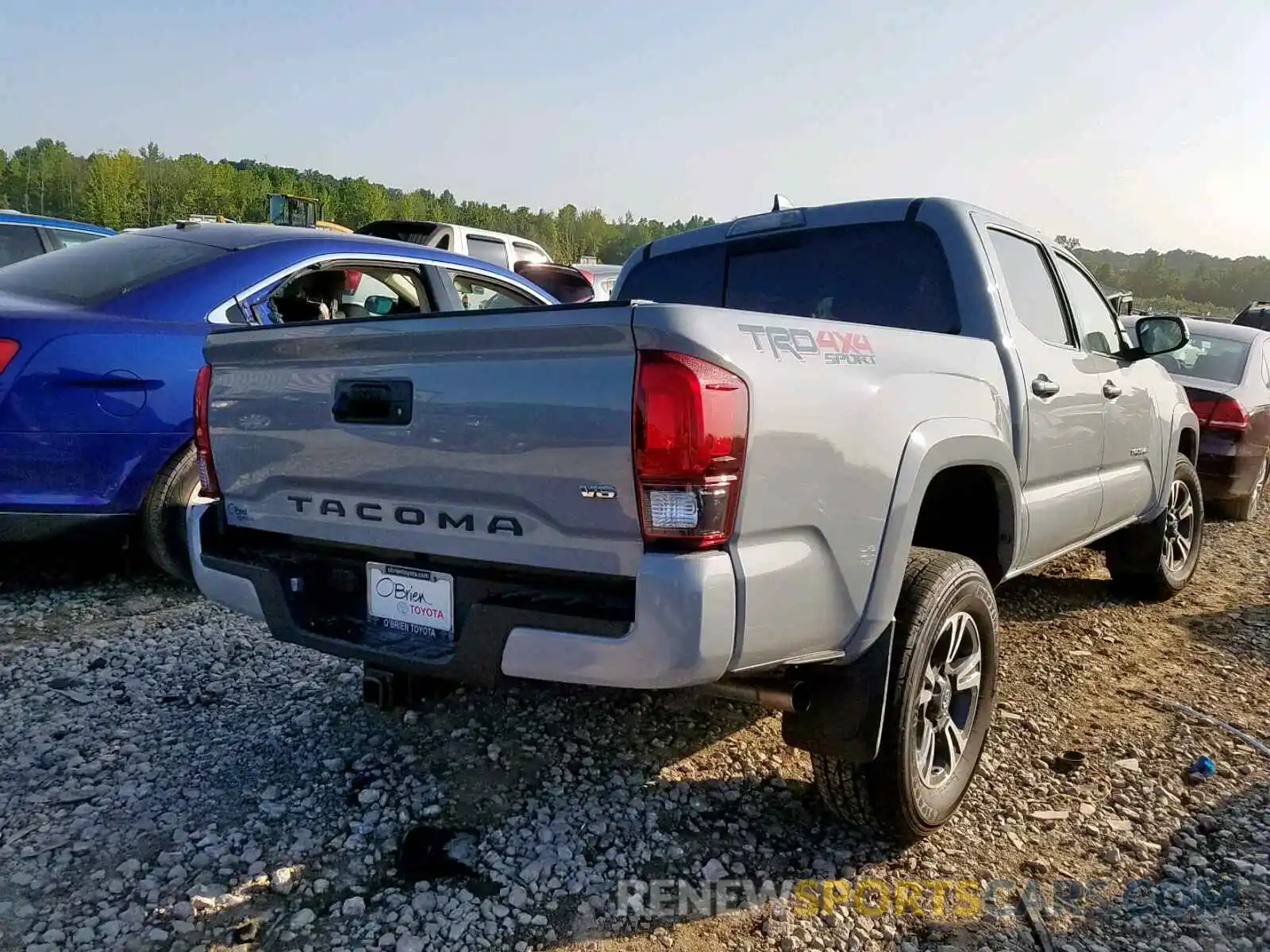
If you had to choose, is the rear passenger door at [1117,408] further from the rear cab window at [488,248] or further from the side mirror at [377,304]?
the rear cab window at [488,248]

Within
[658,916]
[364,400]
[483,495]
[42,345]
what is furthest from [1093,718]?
[42,345]

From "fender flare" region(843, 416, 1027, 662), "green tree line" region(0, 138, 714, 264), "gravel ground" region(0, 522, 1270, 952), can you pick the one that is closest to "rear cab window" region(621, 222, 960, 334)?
"fender flare" region(843, 416, 1027, 662)

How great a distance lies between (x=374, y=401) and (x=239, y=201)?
115687 mm

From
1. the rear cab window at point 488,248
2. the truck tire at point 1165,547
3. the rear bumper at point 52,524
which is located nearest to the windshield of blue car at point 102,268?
the rear bumper at point 52,524

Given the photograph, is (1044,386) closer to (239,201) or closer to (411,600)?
(411,600)

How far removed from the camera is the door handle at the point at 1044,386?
3.35 metres

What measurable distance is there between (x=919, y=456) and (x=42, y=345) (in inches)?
133

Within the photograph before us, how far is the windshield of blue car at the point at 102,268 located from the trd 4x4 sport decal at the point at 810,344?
3.24m

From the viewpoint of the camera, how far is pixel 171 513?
4.11 meters

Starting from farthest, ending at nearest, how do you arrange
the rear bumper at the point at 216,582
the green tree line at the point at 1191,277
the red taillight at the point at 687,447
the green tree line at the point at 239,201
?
the green tree line at the point at 239,201
the green tree line at the point at 1191,277
the rear bumper at the point at 216,582
the red taillight at the point at 687,447

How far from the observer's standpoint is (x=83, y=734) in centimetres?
309

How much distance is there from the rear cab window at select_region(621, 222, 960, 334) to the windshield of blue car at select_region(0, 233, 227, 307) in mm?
2319

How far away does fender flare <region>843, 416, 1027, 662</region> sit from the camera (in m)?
2.37

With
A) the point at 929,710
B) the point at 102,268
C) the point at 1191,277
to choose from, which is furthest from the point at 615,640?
the point at 1191,277
